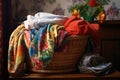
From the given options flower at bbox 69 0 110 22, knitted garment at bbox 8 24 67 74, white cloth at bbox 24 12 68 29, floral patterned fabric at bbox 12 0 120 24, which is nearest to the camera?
knitted garment at bbox 8 24 67 74

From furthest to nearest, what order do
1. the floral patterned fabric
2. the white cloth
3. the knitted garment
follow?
1. the floral patterned fabric
2. the white cloth
3. the knitted garment

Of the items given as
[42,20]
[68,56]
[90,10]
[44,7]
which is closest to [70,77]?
[68,56]

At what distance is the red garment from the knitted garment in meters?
0.05

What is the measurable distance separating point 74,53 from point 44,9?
2.96 feet

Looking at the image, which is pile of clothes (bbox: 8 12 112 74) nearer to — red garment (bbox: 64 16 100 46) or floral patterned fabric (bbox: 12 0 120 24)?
red garment (bbox: 64 16 100 46)

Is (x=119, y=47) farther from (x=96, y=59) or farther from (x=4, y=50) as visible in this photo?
(x=4, y=50)

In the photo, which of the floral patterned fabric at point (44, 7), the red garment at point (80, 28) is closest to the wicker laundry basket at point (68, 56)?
the red garment at point (80, 28)

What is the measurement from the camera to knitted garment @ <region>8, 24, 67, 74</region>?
1.24 meters

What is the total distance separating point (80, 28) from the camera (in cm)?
131

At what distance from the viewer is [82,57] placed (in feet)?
4.45

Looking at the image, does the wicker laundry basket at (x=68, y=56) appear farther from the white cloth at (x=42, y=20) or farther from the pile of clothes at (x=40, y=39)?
the white cloth at (x=42, y=20)

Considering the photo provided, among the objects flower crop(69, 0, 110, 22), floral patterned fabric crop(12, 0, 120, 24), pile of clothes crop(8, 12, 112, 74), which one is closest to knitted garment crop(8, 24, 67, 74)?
pile of clothes crop(8, 12, 112, 74)

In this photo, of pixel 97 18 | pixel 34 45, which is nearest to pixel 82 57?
pixel 34 45

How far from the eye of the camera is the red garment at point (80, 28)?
4.30ft
